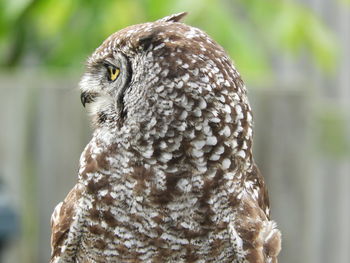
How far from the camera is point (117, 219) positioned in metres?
2.88

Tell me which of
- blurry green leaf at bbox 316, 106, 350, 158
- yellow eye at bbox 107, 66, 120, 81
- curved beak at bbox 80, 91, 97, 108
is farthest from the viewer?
blurry green leaf at bbox 316, 106, 350, 158

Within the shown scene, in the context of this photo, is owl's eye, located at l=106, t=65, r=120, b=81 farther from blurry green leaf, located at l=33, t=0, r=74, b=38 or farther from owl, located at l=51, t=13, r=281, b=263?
blurry green leaf, located at l=33, t=0, r=74, b=38

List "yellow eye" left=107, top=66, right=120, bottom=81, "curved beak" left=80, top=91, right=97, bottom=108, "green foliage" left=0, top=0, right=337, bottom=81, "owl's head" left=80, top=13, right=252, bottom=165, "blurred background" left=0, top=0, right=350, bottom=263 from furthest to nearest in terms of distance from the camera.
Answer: "green foliage" left=0, top=0, right=337, bottom=81
"blurred background" left=0, top=0, right=350, bottom=263
"curved beak" left=80, top=91, right=97, bottom=108
"yellow eye" left=107, top=66, right=120, bottom=81
"owl's head" left=80, top=13, right=252, bottom=165

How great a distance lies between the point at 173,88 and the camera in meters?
2.77

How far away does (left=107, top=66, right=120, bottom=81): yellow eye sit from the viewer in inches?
114

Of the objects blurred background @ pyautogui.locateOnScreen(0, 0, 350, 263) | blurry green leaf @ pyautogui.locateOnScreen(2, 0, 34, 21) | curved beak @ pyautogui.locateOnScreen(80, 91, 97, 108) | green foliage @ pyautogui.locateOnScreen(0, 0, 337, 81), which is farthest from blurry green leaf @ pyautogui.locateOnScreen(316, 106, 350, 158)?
curved beak @ pyautogui.locateOnScreen(80, 91, 97, 108)

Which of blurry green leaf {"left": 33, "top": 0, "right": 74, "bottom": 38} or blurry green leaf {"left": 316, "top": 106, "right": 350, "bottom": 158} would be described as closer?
blurry green leaf {"left": 33, "top": 0, "right": 74, "bottom": 38}

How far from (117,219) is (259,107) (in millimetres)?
2814

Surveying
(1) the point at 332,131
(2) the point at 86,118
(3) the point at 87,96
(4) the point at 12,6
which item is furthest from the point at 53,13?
(3) the point at 87,96

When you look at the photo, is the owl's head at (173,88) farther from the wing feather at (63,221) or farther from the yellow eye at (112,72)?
the wing feather at (63,221)

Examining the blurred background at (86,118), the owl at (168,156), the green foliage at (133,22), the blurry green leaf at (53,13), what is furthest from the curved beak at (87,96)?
the blurry green leaf at (53,13)

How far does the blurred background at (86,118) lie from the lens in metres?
5.54

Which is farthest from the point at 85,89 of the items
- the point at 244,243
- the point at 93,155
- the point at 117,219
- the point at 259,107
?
the point at 259,107

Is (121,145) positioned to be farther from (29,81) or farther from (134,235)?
(29,81)
